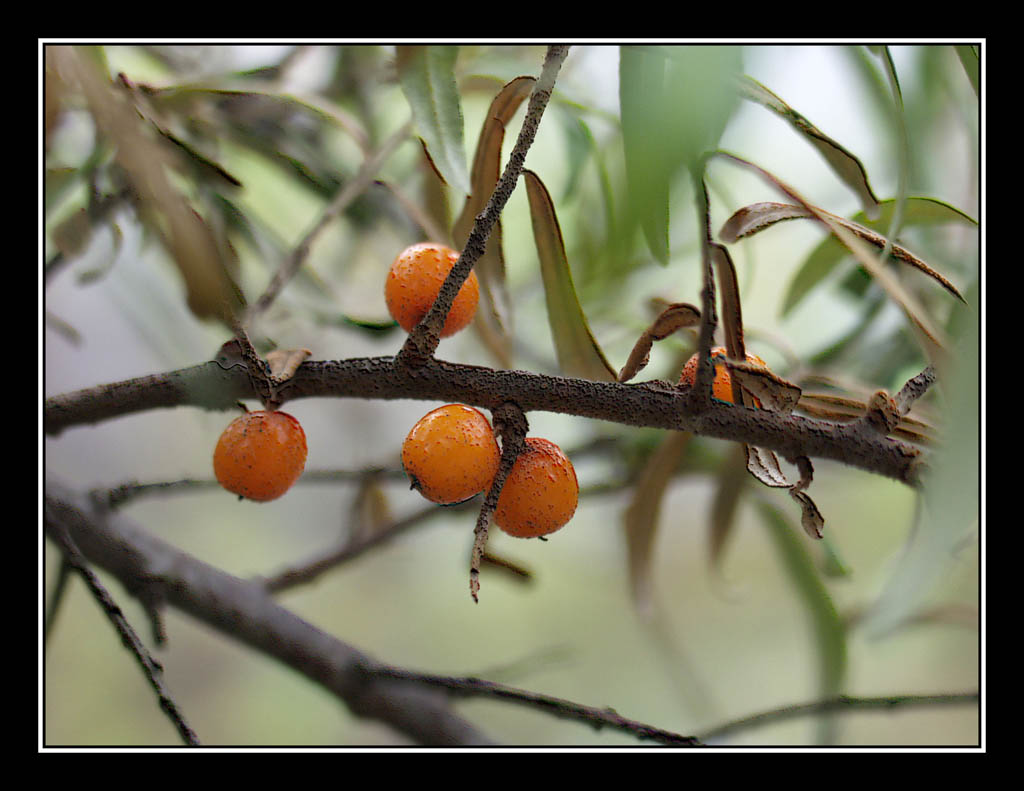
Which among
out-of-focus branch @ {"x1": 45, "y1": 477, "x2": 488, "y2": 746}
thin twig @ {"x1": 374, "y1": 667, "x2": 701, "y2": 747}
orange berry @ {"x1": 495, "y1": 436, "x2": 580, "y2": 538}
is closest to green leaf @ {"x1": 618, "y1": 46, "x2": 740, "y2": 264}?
orange berry @ {"x1": 495, "y1": 436, "x2": 580, "y2": 538}

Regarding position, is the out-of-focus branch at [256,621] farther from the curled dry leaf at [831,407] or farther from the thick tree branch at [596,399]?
the curled dry leaf at [831,407]

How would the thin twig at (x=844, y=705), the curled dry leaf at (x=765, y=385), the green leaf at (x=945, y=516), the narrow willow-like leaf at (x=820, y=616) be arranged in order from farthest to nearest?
1. the narrow willow-like leaf at (x=820, y=616)
2. the thin twig at (x=844, y=705)
3. the curled dry leaf at (x=765, y=385)
4. the green leaf at (x=945, y=516)

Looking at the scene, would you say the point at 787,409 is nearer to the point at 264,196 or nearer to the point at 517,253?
the point at 517,253

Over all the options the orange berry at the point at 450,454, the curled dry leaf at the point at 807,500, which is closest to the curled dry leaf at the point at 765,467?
the curled dry leaf at the point at 807,500

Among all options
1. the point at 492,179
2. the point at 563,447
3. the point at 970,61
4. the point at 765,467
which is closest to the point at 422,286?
the point at 492,179

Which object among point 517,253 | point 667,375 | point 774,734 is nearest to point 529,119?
point 667,375

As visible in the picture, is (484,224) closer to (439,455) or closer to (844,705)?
(439,455)

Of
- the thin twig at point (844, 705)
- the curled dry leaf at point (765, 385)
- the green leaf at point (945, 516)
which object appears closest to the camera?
the green leaf at point (945, 516)
